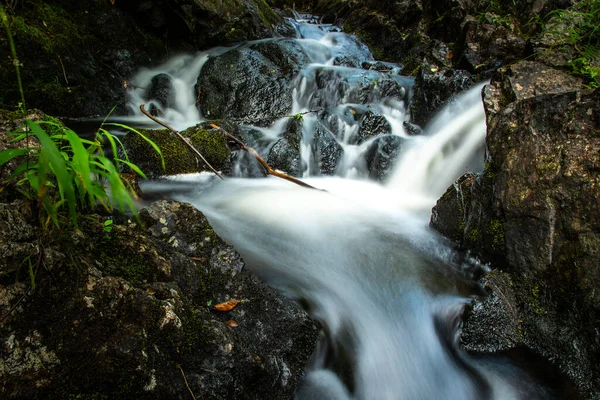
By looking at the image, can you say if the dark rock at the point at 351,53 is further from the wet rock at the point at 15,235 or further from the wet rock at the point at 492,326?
the wet rock at the point at 15,235

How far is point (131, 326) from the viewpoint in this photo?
1.39m

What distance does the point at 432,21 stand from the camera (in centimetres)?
988

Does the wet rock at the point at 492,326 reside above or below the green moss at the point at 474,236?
below

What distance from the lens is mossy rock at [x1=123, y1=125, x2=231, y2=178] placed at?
487 centimetres

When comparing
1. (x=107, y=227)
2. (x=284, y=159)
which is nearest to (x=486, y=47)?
(x=284, y=159)

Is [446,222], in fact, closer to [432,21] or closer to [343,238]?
[343,238]

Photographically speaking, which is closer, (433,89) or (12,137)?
(12,137)

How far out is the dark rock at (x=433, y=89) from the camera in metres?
6.28

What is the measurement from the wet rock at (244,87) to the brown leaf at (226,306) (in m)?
5.59

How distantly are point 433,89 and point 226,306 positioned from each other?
20.7 feet

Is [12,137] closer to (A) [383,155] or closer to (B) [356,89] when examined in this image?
(A) [383,155]

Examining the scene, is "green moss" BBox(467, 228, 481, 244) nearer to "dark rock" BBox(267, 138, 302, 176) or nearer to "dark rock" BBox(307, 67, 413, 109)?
"dark rock" BBox(267, 138, 302, 176)

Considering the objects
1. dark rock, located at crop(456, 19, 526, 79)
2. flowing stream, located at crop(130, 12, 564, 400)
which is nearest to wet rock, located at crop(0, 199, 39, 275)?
flowing stream, located at crop(130, 12, 564, 400)

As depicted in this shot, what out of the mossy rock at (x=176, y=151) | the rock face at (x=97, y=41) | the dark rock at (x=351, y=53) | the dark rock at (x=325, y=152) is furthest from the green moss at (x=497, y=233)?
the dark rock at (x=351, y=53)
